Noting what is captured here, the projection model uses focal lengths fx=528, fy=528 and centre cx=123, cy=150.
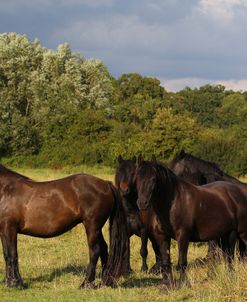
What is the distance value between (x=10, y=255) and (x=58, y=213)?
2.88 feet

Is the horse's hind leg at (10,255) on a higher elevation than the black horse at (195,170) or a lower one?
lower

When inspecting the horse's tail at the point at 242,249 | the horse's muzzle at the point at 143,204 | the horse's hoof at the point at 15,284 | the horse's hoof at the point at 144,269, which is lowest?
the horse's hoof at the point at 144,269

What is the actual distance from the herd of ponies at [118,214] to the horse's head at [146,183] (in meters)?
0.02

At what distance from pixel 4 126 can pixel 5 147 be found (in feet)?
5.81

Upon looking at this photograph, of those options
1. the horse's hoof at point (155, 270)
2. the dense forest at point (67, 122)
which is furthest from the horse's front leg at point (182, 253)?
the dense forest at point (67, 122)

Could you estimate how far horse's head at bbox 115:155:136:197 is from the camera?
7805mm

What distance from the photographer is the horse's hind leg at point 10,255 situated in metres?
7.18

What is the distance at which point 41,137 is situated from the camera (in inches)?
1608

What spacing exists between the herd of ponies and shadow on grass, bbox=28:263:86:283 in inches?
22.8

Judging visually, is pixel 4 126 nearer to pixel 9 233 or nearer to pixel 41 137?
pixel 41 137

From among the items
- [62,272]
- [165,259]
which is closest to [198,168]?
[165,259]

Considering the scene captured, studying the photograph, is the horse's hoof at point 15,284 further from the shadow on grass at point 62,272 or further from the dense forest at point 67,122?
the dense forest at point 67,122

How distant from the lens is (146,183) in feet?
21.1

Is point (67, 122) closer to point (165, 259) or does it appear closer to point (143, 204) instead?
point (165, 259)
